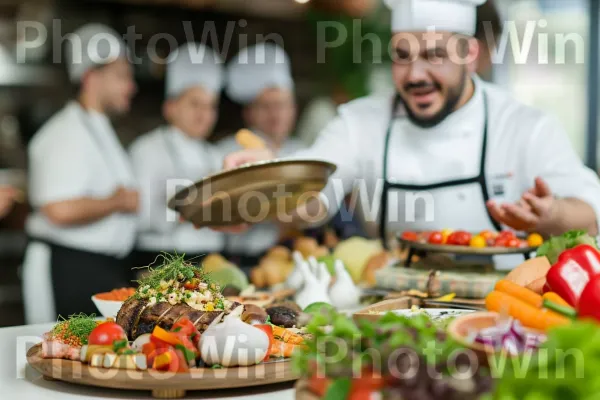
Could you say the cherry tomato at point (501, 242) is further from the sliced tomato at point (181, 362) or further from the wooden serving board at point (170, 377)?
the sliced tomato at point (181, 362)

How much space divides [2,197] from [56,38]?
3.27ft

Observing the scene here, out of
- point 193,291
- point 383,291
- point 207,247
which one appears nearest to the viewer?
point 193,291

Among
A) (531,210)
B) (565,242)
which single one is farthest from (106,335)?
(531,210)

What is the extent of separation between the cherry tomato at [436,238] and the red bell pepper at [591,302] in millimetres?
1646

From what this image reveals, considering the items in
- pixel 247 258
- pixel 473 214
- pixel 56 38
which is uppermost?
pixel 56 38

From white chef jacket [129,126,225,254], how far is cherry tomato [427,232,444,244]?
208cm

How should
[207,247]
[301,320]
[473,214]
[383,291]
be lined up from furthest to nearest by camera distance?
[207,247] → [473,214] → [383,291] → [301,320]

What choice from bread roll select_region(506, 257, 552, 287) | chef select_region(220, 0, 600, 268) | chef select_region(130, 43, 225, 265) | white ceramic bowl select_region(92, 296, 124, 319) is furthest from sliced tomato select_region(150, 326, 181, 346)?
chef select_region(130, 43, 225, 265)

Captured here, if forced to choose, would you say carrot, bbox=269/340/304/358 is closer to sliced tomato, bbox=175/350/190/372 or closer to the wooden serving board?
the wooden serving board

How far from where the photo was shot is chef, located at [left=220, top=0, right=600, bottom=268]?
3.98 meters

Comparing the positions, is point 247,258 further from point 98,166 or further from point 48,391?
point 48,391

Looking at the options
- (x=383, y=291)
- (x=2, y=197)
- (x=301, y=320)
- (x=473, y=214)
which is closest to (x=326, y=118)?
(x=473, y=214)

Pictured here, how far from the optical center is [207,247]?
15.9ft

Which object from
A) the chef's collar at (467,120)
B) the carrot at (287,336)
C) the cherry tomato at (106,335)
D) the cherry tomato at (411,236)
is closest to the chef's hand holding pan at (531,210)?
the cherry tomato at (411,236)
